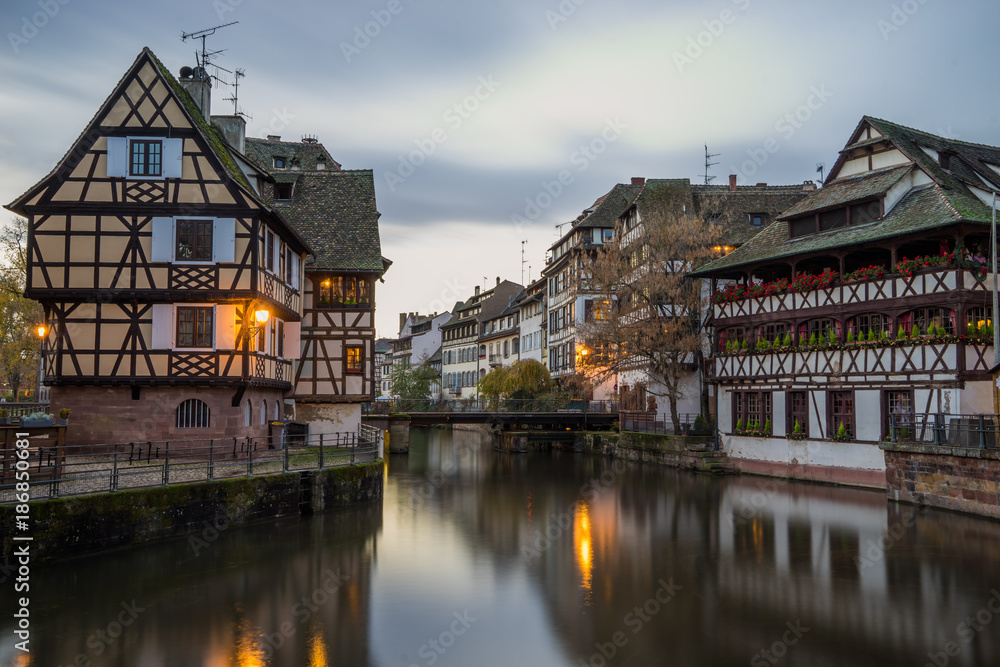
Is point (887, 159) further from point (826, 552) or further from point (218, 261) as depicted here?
point (218, 261)

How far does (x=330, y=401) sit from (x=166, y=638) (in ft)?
69.7

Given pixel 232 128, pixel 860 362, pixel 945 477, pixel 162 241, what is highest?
pixel 232 128

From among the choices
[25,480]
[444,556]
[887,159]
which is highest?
[887,159]

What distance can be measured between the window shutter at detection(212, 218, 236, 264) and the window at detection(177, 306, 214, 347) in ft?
5.08

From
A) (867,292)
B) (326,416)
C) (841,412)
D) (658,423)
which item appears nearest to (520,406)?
(658,423)

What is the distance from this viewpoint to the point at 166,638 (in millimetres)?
12836

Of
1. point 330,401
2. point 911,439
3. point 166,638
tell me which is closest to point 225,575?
point 166,638

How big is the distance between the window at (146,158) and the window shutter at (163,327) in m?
4.03

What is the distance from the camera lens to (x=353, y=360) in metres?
34.4

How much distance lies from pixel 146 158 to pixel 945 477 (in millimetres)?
24675
